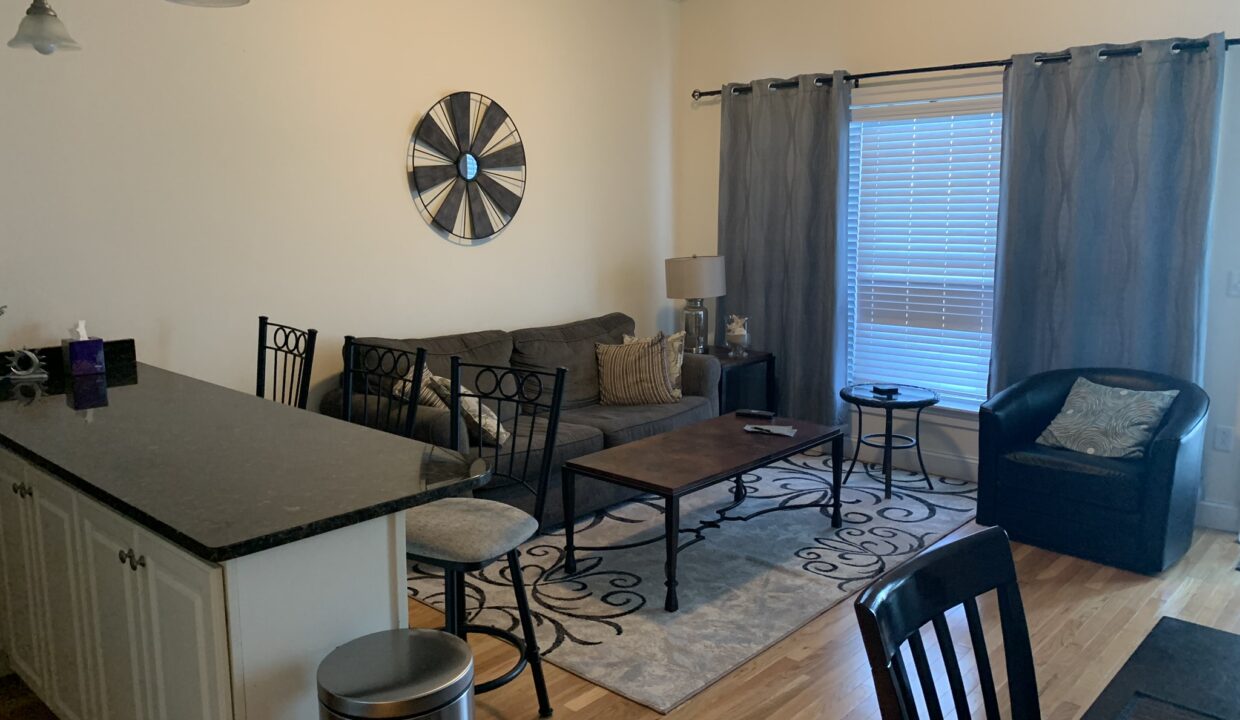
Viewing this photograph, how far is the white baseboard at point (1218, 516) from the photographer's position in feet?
14.0

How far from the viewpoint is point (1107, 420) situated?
4035 millimetres

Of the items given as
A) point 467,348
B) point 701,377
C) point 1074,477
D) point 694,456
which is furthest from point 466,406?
point 1074,477

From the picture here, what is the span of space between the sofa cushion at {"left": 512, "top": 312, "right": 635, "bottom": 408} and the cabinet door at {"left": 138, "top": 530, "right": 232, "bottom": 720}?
3.02 meters

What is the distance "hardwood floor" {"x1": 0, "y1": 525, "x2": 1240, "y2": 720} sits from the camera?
2773 mm

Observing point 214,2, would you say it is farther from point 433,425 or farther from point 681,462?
point 681,462

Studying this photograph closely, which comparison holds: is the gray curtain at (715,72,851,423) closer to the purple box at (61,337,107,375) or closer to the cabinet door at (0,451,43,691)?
the purple box at (61,337,107,375)

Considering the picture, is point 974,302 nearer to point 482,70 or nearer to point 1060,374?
point 1060,374

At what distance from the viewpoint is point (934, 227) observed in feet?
16.9

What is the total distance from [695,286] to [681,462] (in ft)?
6.59

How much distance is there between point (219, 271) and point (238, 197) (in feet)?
1.08

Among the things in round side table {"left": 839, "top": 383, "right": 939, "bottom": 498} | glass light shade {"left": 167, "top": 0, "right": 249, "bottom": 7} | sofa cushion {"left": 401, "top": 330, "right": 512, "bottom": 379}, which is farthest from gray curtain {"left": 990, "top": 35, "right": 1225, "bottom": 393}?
glass light shade {"left": 167, "top": 0, "right": 249, "bottom": 7}

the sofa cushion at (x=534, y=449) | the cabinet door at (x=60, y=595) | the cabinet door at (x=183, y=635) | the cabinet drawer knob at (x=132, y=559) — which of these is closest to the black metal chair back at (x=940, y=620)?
the cabinet door at (x=183, y=635)

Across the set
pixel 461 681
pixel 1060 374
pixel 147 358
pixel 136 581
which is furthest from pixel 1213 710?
pixel 147 358

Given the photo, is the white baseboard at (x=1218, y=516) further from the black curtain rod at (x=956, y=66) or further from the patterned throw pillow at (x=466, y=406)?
the patterned throw pillow at (x=466, y=406)
